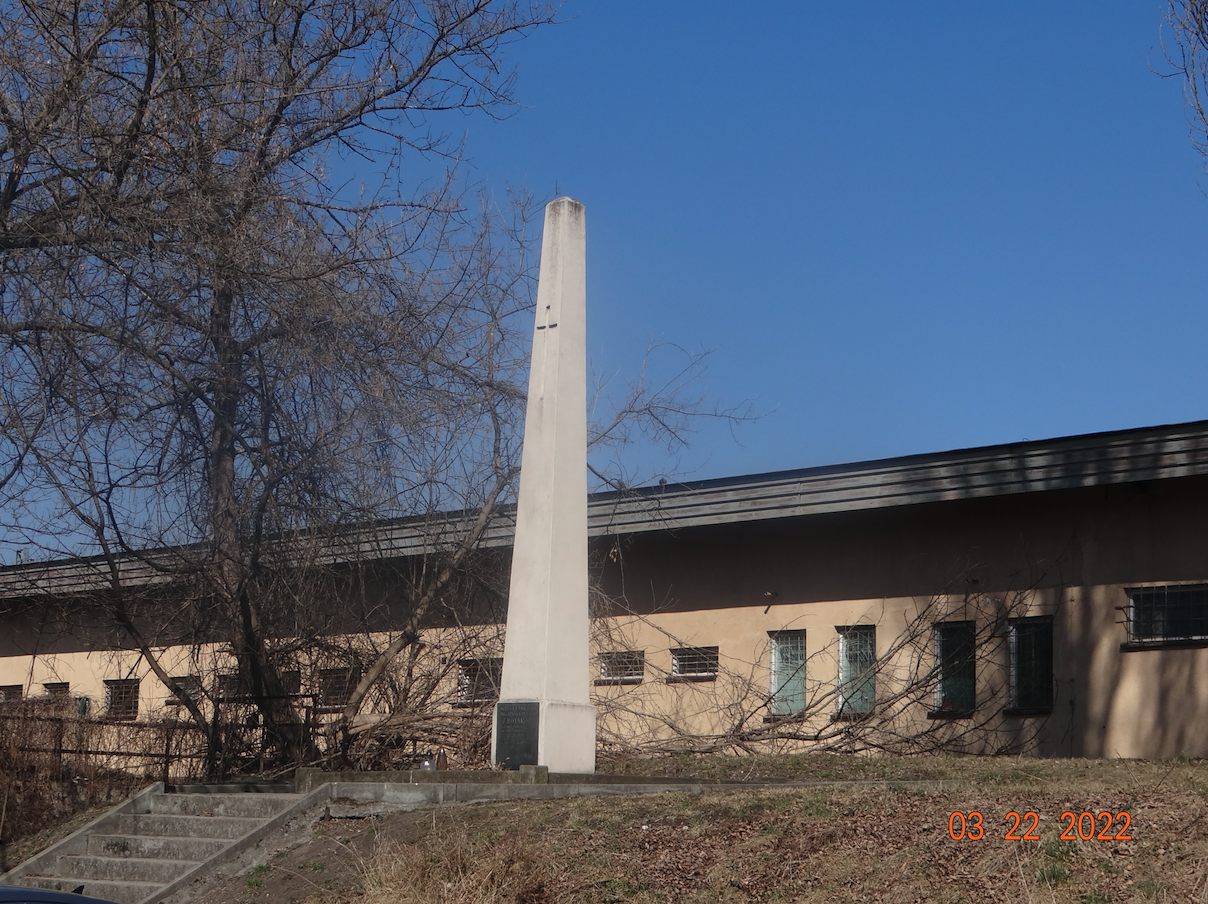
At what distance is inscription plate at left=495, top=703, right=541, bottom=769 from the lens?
11.6 m

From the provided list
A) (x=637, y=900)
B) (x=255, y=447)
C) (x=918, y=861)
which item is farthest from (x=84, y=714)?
(x=918, y=861)

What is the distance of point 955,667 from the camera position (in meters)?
16.2

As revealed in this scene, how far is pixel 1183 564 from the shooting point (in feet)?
47.5

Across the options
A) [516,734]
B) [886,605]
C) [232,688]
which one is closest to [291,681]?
[232,688]

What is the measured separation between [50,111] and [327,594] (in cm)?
730

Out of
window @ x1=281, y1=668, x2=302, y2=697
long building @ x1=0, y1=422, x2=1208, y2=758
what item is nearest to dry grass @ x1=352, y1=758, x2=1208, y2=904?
long building @ x1=0, y1=422, x2=1208, y2=758

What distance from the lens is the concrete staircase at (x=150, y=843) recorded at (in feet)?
32.8

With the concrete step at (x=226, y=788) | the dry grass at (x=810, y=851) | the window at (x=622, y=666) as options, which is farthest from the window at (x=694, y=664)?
the dry grass at (x=810, y=851)

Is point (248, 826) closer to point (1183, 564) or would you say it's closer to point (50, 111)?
point (50, 111)

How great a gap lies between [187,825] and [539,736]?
127 inches

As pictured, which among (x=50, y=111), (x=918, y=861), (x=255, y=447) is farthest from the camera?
(x=255, y=447)

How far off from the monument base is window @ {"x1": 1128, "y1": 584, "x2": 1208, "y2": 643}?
7.18m

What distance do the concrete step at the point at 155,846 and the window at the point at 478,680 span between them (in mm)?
5866

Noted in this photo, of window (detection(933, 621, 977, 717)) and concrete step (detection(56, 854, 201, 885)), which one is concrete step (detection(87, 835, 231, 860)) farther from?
window (detection(933, 621, 977, 717))
